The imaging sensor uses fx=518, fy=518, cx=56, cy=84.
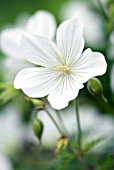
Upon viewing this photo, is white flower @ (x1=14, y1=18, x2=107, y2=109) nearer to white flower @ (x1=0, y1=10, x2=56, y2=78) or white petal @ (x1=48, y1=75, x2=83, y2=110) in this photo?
white petal @ (x1=48, y1=75, x2=83, y2=110)

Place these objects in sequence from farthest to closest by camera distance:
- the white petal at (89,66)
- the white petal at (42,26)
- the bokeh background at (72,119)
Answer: the bokeh background at (72,119) → the white petal at (42,26) → the white petal at (89,66)

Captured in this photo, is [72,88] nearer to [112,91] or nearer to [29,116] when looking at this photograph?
[112,91]

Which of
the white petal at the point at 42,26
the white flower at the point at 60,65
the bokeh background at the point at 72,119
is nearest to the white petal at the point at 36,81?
the white flower at the point at 60,65

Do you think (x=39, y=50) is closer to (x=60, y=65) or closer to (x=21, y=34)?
(x=60, y=65)

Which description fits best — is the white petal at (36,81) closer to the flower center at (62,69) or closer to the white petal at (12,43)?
the flower center at (62,69)

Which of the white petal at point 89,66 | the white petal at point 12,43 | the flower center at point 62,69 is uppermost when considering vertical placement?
the white petal at point 89,66

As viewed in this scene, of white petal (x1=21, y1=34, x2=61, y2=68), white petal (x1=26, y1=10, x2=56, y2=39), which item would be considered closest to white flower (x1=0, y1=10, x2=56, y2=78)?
white petal (x1=26, y1=10, x2=56, y2=39)

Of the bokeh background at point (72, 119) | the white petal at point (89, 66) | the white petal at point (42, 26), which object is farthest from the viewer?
the bokeh background at point (72, 119)
